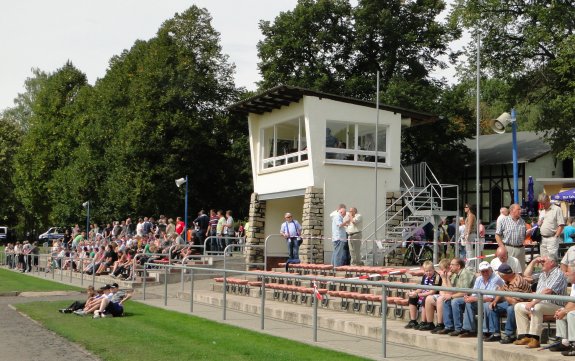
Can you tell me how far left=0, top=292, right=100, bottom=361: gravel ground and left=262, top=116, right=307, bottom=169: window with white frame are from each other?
47.1 ft

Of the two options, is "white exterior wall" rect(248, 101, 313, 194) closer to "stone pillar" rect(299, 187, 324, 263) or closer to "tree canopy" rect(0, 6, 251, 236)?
"stone pillar" rect(299, 187, 324, 263)

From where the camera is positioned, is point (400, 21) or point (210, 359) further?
point (400, 21)

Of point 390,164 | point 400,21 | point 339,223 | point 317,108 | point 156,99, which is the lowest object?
point 339,223

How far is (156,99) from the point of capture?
54.3m

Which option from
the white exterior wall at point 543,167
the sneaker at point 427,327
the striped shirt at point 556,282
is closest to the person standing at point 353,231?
the sneaker at point 427,327

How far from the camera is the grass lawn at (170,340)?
12.6 meters

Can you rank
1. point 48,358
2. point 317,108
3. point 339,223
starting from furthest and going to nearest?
point 317,108 < point 339,223 < point 48,358

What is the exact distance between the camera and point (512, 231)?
1634 cm

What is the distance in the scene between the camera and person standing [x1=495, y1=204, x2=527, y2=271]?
53.5ft

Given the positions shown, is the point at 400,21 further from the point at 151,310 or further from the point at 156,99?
the point at 151,310

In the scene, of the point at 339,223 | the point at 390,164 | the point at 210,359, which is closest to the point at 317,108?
the point at 390,164

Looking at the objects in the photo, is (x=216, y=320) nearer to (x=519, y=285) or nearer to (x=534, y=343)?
(x=519, y=285)

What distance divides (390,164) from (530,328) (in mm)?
19238

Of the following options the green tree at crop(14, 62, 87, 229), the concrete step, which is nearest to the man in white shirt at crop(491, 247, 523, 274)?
the concrete step
